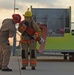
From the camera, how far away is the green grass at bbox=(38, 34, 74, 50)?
1956 cm

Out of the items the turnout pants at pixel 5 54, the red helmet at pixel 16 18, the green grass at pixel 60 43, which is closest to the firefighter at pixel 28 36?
the red helmet at pixel 16 18

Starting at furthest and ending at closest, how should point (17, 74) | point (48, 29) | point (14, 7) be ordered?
point (14, 7), point (48, 29), point (17, 74)

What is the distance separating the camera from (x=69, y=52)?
64.9 feet

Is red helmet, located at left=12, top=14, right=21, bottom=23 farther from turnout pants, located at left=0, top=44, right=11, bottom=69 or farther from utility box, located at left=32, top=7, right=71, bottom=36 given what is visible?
utility box, located at left=32, top=7, right=71, bottom=36

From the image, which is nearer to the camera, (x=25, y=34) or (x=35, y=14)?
(x=25, y=34)

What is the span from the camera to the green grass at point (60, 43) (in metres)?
19.6

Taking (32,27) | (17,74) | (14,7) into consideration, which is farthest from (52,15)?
(14,7)

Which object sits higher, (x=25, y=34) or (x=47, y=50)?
(x=25, y=34)

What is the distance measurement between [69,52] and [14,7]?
22521mm

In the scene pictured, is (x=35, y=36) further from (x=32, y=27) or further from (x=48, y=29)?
(x=48, y=29)

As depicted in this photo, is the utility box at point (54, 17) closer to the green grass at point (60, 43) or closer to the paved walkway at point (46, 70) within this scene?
the green grass at point (60, 43)

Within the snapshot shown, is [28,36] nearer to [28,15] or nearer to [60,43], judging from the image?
[28,15]

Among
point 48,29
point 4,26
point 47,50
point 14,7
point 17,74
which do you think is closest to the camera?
point 17,74

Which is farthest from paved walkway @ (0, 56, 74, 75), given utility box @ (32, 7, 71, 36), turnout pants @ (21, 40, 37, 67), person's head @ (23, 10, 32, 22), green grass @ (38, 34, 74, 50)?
utility box @ (32, 7, 71, 36)
